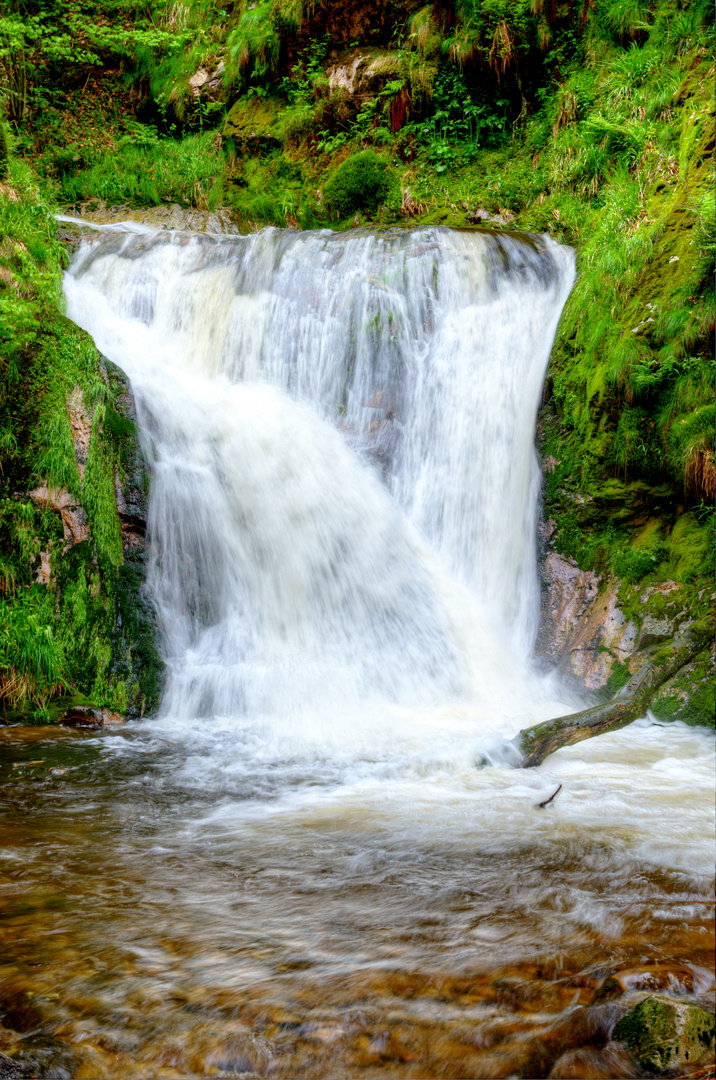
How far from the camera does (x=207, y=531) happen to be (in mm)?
6438

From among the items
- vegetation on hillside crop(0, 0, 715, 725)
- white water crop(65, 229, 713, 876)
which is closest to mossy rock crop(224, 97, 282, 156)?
vegetation on hillside crop(0, 0, 715, 725)

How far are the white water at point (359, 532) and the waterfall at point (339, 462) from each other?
0.02m

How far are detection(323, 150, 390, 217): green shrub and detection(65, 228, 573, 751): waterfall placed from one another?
2.85 meters

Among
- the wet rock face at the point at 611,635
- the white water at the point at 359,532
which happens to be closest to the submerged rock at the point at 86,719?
the white water at the point at 359,532

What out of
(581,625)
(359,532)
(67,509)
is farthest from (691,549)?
(67,509)

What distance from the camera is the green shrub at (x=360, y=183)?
1108cm

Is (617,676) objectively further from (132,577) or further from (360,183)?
(360,183)

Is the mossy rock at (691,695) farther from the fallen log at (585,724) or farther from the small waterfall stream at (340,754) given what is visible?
the fallen log at (585,724)

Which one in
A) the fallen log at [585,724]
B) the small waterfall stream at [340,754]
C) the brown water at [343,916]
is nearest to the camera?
the brown water at [343,916]

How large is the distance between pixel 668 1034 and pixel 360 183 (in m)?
11.5

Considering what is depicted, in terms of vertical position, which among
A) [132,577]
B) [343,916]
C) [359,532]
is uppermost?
[359,532]

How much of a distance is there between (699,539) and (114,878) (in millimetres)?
4765

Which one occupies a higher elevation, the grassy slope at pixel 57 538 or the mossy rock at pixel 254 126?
the mossy rock at pixel 254 126

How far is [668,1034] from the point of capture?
68.6 inches
